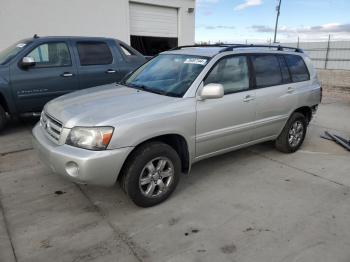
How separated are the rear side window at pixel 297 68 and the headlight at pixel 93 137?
3.38 m

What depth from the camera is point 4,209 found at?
11.6 ft

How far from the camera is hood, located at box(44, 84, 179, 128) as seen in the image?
10.6ft

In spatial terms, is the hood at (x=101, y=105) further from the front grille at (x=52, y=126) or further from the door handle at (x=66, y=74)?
the door handle at (x=66, y=74)

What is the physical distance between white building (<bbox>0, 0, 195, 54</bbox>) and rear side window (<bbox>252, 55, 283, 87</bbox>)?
768 cm

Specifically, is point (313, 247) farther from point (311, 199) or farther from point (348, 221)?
point (311, 199)

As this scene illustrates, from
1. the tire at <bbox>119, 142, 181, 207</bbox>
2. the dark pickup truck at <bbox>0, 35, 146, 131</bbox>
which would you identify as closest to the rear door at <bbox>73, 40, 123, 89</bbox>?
the dark pickup truck at <bbox>0, 35, 146, 131</bbox>

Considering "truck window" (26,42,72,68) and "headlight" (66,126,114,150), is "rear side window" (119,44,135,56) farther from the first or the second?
"headlight" (66,126,114,150)

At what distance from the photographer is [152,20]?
12719 mm

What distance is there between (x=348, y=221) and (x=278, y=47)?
2.99 meters

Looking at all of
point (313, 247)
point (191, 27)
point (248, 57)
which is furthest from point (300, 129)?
point (191, 27)

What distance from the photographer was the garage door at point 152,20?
40.1ft

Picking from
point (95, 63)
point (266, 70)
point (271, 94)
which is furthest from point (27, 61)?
point (271, 94)

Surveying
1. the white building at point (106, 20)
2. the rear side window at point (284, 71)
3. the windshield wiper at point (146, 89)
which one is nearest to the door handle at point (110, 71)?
the windshield wiper at point (146, 89)

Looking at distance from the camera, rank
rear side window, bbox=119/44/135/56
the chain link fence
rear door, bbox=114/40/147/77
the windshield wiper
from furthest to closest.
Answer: the chain link fence
rear side window, bbox=119/44/135/56
rear door, bbox=114/40/147/77
the windshield wiper
